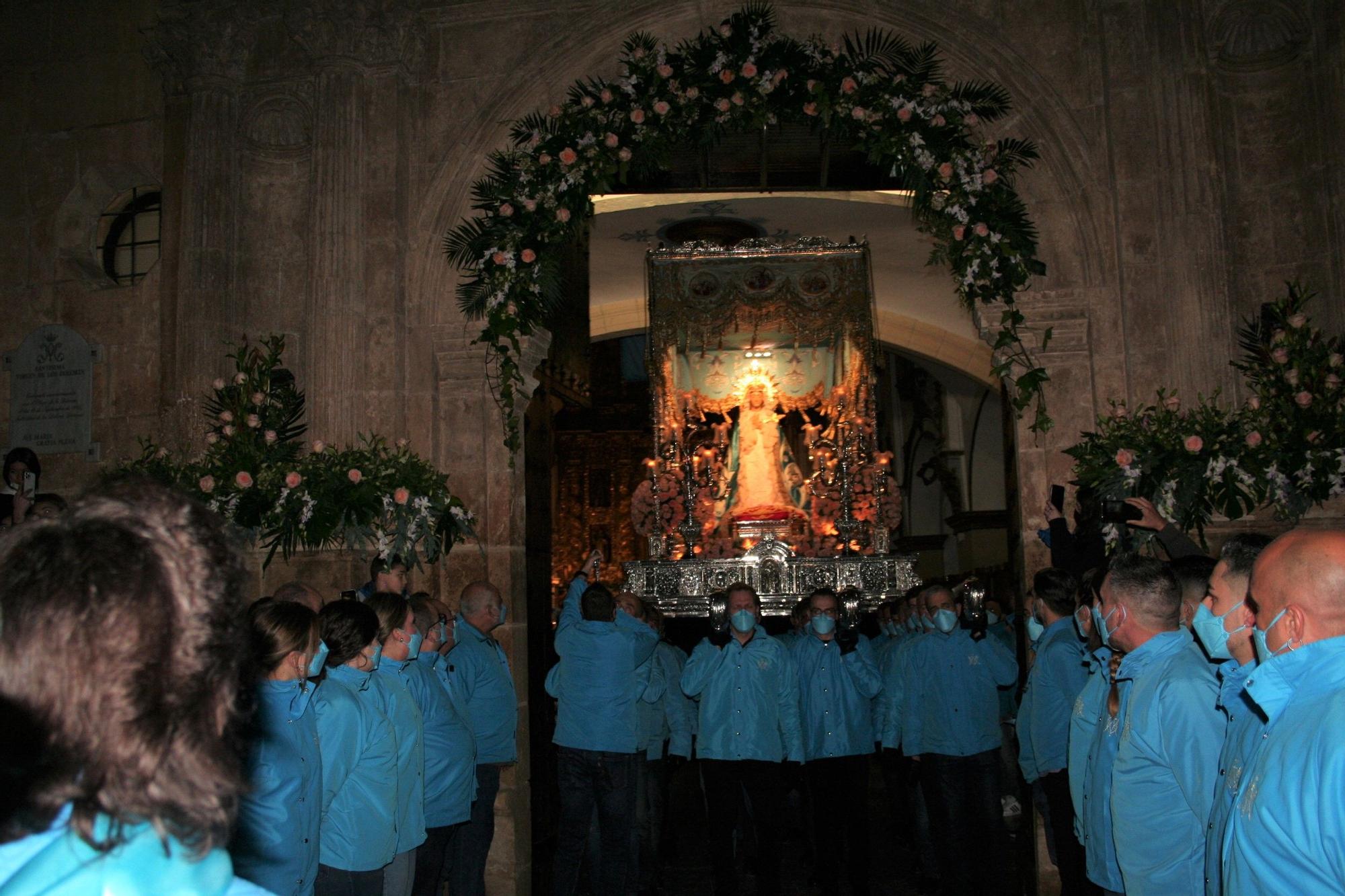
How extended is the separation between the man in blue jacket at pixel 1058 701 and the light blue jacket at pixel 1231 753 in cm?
286

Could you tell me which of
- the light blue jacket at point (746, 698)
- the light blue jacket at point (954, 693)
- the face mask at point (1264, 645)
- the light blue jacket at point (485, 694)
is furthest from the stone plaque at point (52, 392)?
the face mask at point (1264, 645)

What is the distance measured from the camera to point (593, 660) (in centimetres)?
714

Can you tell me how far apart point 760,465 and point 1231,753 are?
11.1 metres

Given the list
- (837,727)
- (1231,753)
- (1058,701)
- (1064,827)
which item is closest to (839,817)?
(837,727)

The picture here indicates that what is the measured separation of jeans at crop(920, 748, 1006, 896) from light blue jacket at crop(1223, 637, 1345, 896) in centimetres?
470

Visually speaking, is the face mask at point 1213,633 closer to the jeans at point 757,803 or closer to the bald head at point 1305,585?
the bald head at point 1305,585

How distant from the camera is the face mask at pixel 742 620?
7.24 meters

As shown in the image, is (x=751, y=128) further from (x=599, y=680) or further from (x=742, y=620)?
(x=599, y=680)

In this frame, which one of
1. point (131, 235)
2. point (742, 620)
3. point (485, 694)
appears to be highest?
point (131, 235)

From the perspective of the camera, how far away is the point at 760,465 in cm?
1395

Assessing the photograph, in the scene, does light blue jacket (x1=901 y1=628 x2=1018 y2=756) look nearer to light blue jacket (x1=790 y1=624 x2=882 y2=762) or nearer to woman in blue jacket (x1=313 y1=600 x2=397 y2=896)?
light blue jacket (x1=790 y1=624 x2=882 y2=762)

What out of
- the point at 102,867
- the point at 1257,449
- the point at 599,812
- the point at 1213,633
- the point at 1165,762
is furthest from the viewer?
the point at 599,812

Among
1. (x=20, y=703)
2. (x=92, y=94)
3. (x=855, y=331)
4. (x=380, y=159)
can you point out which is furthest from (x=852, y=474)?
(x=20, y=703)

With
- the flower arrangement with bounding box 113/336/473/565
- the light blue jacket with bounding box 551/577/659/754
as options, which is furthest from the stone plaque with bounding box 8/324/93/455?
the light blue jacket with bounding box 551/577/659/754
